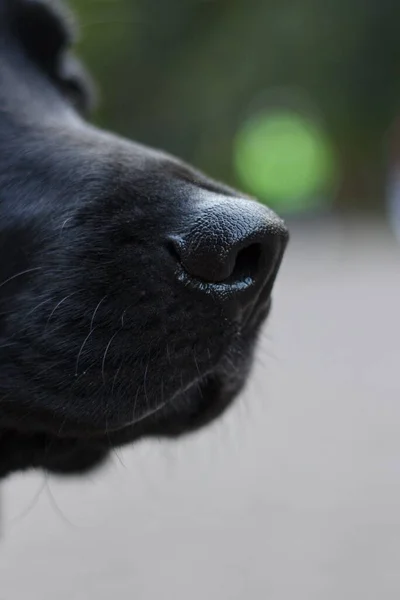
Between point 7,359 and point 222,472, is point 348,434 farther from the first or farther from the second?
point 7,359

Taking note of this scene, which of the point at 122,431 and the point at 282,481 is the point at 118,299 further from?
the point at 282,481

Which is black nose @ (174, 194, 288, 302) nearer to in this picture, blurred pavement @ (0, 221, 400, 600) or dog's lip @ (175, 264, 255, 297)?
dog's lip @ (175, 264, 255, 297)

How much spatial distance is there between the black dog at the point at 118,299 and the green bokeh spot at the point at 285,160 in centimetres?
1575

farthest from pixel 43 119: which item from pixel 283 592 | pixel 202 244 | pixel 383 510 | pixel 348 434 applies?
pixel 348 434

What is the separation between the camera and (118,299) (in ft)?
6.27

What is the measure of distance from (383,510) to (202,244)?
3.26 metres

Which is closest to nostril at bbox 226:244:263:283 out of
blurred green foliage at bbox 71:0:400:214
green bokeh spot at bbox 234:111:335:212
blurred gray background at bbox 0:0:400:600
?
blurred gray background at bbox 0:0:400:600

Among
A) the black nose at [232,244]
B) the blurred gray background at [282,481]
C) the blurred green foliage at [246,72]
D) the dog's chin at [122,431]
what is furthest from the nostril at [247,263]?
the blurred green foliage at [246,72]

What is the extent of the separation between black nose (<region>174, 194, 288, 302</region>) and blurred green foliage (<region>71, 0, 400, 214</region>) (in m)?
21.1

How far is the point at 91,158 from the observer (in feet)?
7.42

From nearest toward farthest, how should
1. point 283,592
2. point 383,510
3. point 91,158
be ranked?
1. point 91,158
2. point 283,592
3. point 383,510

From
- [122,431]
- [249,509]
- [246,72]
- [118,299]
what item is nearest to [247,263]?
[118,299]

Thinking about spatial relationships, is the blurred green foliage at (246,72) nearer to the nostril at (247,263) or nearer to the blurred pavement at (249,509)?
the blurred pavement at (249,509)

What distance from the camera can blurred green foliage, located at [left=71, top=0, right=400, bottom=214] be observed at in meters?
23.1
